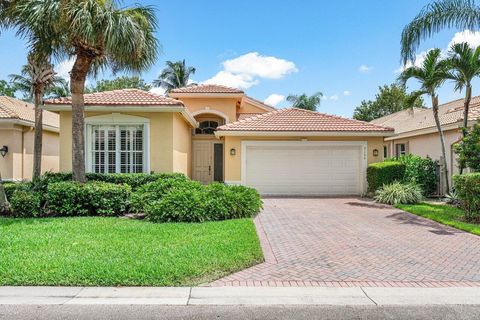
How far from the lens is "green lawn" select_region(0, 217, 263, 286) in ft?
17.2

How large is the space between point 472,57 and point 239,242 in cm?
1136

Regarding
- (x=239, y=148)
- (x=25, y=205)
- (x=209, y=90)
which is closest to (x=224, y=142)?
(x=239, y=148)

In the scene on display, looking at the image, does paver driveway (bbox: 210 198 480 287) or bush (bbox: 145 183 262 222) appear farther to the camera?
bush (bbox: 145 183 262 222)

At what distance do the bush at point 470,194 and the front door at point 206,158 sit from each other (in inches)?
487

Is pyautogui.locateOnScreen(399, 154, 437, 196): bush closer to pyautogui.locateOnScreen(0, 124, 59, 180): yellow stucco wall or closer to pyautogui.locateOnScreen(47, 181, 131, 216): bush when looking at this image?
pyautogui.locateOnScreen(47, 181, 131, 216): bush

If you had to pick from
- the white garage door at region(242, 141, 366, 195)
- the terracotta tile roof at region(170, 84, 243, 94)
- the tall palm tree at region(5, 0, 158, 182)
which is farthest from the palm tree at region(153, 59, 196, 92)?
the tall palm tree at region(5, 0, 158, 182)

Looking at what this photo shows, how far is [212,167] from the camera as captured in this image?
1973 cm

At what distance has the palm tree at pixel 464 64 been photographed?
12.2m

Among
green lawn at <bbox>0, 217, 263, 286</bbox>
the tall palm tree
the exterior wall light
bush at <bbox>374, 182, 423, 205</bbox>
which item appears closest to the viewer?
green lawn at <bbox>0, 217, 263, 286</bbox>

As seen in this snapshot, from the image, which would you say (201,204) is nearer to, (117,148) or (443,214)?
(117,148)

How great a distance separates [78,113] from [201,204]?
546 centimetres

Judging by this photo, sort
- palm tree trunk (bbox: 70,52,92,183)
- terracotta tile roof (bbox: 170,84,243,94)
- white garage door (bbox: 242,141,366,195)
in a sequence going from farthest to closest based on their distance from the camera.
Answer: terracotta tile roof (bbox: 170,84,243,94) → white garage door (bbox: 242,141,366,195) → palm tree trunk (bbox: 70,52,92,183)

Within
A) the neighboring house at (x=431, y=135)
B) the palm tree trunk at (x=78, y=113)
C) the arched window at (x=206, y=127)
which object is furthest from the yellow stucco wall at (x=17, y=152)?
the neighboring house at (x=431, y=135)

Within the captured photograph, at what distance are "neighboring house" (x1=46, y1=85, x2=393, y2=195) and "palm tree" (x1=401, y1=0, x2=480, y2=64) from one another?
450cm
